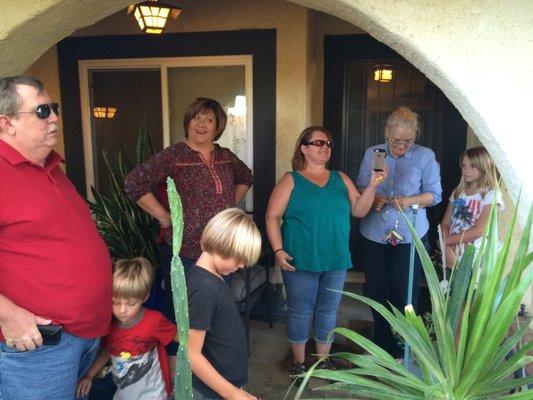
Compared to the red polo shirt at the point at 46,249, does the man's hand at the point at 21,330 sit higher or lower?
lower

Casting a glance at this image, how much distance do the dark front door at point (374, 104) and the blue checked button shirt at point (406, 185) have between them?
1450 mm

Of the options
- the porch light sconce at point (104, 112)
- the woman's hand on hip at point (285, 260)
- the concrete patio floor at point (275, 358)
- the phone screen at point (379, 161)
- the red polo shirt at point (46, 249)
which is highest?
the porch light sconce at point (104, 112)

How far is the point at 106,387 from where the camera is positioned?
241 centimetres

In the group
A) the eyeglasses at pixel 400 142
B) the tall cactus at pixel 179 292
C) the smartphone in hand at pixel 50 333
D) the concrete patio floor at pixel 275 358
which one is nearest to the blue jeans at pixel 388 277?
the concrete patio floor at pixel 275 358

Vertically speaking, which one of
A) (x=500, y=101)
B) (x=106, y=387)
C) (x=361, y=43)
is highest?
(x=361, y=43)

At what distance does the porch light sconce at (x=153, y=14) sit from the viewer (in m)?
3.55

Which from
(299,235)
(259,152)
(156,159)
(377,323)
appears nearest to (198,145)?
(156,159)

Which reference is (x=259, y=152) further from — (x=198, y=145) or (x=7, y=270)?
(x=7, y=270)

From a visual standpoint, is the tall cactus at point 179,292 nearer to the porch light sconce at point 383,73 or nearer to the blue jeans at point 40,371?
the blue jeans at point 40,371

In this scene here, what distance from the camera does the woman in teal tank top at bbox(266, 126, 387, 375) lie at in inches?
113

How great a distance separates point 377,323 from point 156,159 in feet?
6.12

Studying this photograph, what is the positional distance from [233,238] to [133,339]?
0.79m

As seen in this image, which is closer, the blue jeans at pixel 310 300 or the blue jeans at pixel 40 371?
the blue jeans at pixel 40 371

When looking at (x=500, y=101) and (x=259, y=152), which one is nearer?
(x=500, y=101)
